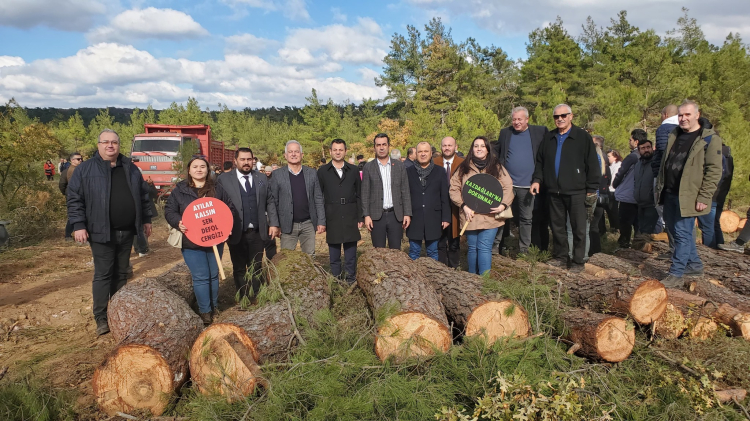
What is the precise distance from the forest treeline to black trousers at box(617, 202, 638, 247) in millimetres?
4406

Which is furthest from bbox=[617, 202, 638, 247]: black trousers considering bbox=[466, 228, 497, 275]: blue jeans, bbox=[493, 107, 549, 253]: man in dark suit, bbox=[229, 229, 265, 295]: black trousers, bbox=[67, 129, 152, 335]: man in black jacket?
bbox=[67, 129, 152, 335]: man in black jacket

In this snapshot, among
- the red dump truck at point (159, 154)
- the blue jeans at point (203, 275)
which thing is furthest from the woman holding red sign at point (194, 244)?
the red dump truck at point (159, 154)

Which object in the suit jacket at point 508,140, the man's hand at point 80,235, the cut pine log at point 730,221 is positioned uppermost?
the suit jacket at point 508,140

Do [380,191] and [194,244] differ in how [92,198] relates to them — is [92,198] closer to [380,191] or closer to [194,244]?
[194,244]

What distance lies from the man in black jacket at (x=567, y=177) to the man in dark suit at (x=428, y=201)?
1.08 meters

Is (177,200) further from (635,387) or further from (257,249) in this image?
(635,387)

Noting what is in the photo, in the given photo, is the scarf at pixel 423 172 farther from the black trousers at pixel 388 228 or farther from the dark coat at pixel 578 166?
the dark coat at pixel 578 166

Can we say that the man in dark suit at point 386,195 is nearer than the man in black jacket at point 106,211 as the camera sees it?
No

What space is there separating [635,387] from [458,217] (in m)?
2.80

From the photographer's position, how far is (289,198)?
15.9ft

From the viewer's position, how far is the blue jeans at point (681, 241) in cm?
438

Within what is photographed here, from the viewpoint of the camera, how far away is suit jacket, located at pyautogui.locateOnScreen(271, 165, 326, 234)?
485cm

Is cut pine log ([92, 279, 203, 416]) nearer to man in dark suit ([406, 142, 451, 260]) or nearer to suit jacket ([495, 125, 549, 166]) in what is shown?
man in dark suit ([406, 142, 451, 260])

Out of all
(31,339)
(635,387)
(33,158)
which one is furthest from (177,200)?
(33,158)
